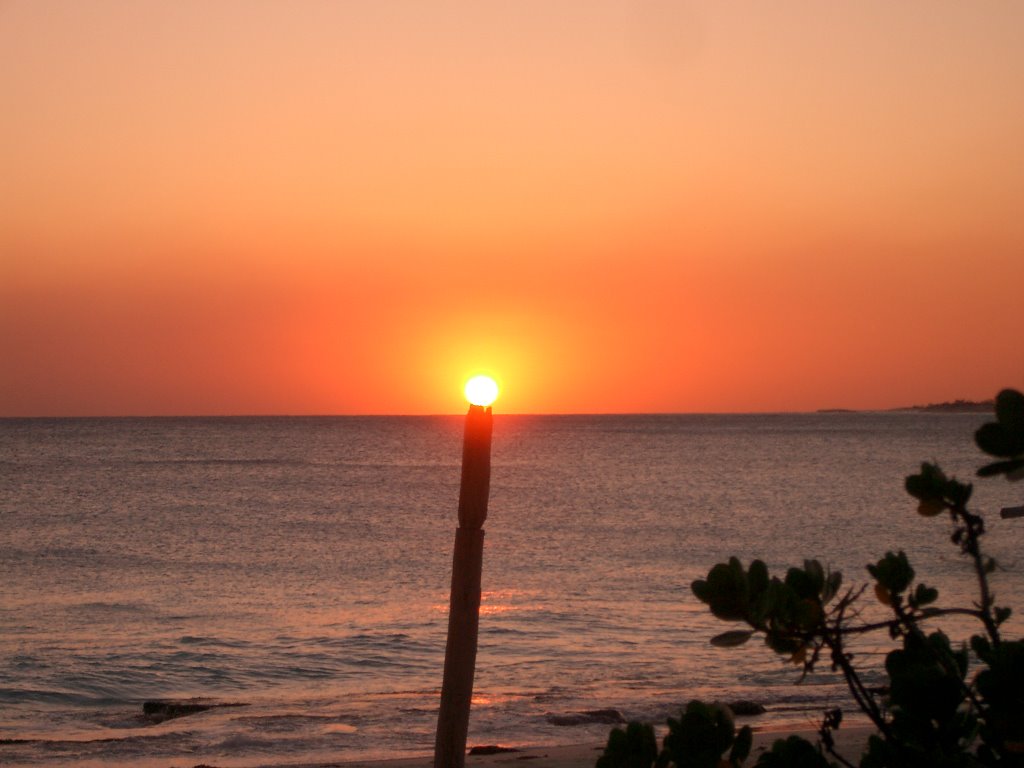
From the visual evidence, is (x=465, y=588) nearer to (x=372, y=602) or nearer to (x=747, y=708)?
(x=747, y=708)

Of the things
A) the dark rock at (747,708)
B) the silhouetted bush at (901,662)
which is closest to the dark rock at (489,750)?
the dark rock at (747,708)

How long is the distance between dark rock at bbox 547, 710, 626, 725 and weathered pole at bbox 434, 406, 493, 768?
217 inches

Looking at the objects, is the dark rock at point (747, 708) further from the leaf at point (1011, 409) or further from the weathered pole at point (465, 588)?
the leaf at point (1011, 409)

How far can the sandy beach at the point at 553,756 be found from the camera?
30.7 feet

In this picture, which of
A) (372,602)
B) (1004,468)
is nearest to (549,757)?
(1004,468)

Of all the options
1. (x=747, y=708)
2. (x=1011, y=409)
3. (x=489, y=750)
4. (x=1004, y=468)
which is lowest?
(x=489, y=750)

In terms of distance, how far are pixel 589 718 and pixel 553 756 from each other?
2.19 m

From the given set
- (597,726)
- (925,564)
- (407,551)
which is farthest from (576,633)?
(407,551)

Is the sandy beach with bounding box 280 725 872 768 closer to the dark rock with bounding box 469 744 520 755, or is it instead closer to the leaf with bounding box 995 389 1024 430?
the dark rock with bounding box 469 744 520 755

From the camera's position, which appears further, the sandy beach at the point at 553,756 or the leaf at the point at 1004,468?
the sandy beach at the point at 553,756

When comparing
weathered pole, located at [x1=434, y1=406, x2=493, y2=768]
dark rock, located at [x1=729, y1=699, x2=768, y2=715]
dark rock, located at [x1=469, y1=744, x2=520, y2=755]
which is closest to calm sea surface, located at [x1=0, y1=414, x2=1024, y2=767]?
dark rock, located at [x1=729, y1=699, x2=768, y2=715]

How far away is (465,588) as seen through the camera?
19.7 ft

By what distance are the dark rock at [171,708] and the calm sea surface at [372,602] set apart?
0.57 ft

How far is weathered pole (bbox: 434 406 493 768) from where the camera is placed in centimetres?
575
